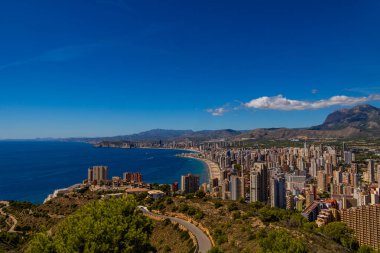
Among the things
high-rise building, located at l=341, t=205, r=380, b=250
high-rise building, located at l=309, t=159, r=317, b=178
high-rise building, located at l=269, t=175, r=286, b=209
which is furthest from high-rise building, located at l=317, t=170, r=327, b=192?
high-rise building, located at l=341, t=205, r=380, b=250

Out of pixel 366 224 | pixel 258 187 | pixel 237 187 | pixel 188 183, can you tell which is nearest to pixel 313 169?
pixel 258 187

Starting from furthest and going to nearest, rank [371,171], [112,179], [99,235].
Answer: [371,171] < [112,179] < [99,235]

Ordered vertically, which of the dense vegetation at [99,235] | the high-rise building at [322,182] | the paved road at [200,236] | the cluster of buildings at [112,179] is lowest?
the high-rise building at [322,182]

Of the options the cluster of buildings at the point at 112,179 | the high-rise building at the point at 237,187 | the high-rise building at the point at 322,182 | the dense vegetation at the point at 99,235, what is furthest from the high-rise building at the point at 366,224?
the cluster of buildings at the point at 112,179

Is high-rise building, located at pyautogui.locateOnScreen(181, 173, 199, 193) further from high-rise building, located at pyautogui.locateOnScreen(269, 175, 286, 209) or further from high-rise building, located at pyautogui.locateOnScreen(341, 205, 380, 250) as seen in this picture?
high-rise building, located at pyautogui.locateOnScreen(341, 205, 380, 250)

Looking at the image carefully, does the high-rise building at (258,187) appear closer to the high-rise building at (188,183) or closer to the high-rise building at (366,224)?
the high-rise building at (188,183)

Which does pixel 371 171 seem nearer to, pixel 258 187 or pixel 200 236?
pixel 258 187
